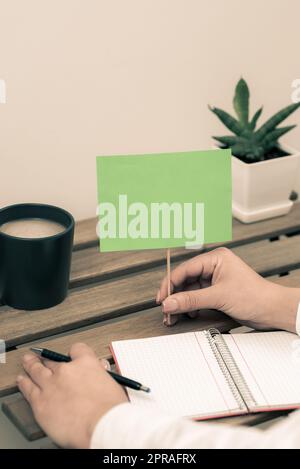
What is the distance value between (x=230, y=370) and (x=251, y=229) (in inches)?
17.7

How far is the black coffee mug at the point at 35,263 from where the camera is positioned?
112cm

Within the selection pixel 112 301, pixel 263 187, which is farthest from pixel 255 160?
pixel 112 301

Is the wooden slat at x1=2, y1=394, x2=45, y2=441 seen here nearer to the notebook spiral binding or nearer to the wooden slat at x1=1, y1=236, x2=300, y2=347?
the wooden slat at x1=1, y1=236, x2=300, y2=347

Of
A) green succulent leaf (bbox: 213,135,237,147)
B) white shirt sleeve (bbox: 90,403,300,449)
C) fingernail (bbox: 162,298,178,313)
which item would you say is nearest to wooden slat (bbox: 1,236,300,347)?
fingernail (bbox: 162,298,178,313)

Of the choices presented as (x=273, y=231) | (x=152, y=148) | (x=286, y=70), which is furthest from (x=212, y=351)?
(x=286, y=70)

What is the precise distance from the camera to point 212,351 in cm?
109

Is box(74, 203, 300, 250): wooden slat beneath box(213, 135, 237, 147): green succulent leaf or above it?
beneath

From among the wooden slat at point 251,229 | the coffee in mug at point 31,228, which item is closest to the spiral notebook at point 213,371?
the coffee in mug at point 31,228

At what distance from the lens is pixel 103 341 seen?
112 centimetres

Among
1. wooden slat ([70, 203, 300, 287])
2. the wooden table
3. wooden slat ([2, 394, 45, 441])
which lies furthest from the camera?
wooden slat ([70, 203, 300, 287])

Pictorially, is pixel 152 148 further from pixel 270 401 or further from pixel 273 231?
pixel 270 401

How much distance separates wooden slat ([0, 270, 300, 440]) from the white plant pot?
0.33m

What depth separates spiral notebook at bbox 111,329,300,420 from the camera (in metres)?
0.98

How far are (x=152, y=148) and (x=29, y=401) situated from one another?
679 millimetres
